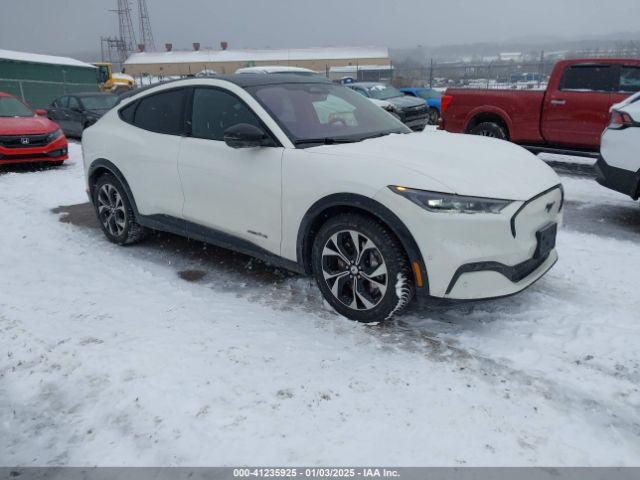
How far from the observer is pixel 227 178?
13.2ft

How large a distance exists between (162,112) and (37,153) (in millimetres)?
6781

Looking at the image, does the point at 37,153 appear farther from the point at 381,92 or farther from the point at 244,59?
the point at 244,59

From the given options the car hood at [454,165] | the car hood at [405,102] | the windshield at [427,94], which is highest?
the car hood at [454,165]

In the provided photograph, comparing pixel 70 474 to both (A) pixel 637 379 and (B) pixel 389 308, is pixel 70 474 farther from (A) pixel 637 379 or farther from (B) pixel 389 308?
(A) pixel 637 379

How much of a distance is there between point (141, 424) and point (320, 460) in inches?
38.3

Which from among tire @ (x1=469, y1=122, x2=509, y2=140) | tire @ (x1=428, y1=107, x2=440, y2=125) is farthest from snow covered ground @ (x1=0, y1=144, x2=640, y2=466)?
tire @ (x1=428, y1=107, x2=440, y2=125)

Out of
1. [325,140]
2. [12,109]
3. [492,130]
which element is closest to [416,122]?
[492,130]

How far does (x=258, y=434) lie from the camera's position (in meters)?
2.52

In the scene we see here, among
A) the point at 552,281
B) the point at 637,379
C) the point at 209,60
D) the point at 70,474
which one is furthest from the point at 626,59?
the point at 209,60

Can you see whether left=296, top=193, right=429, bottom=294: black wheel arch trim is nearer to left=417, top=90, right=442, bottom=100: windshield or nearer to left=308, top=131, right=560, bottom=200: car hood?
left=308, top=131, right=560, bottom=200: car hood

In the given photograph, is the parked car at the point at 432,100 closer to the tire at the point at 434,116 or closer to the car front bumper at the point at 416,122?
the tire at the point at 434,116

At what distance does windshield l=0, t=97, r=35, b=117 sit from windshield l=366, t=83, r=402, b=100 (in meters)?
9.73

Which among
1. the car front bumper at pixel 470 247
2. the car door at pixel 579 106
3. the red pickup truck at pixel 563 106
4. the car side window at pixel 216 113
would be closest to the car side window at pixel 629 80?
the red pickup truck at pixel 563 106

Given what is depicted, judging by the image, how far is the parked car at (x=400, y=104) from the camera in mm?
14492
